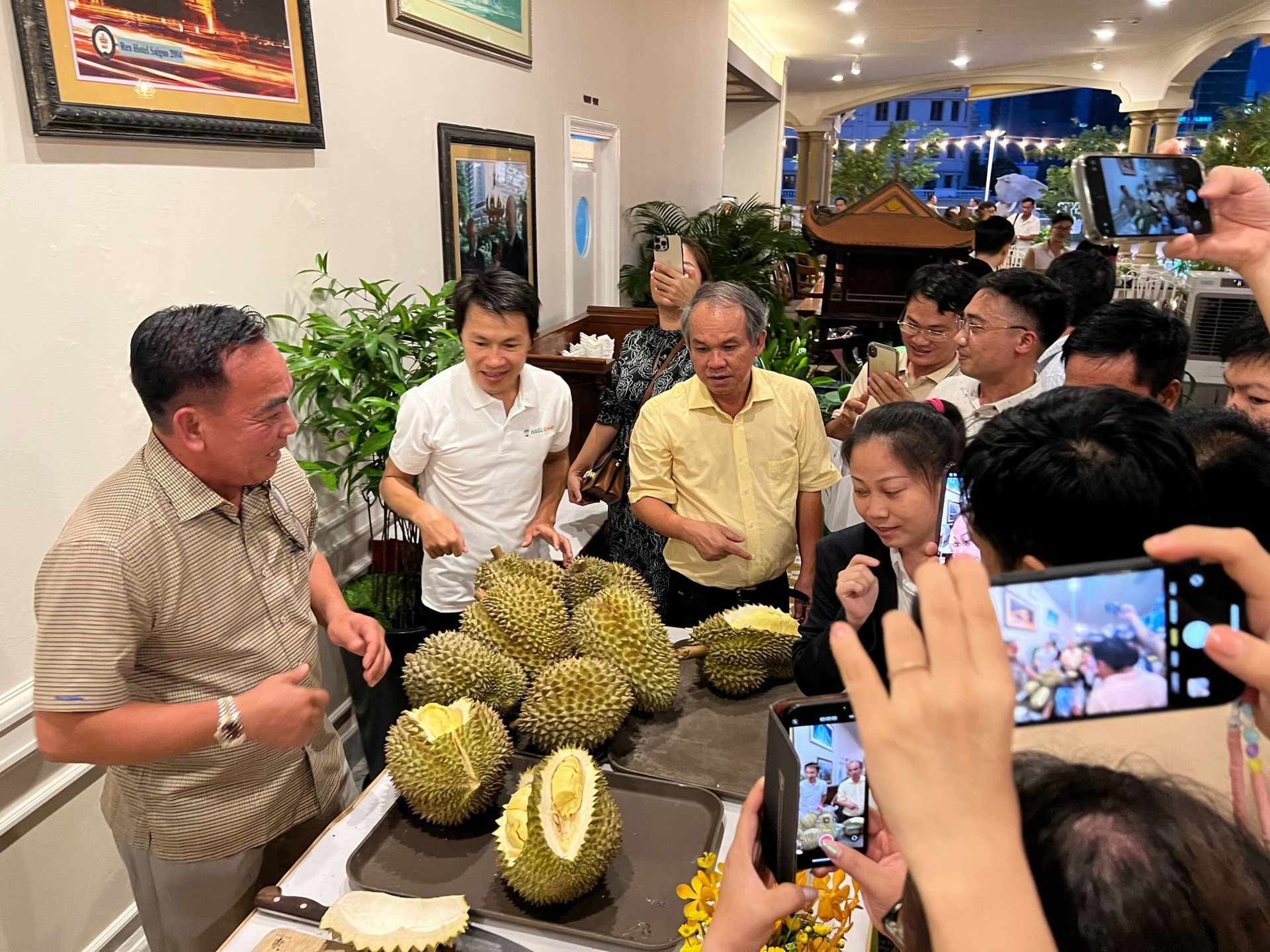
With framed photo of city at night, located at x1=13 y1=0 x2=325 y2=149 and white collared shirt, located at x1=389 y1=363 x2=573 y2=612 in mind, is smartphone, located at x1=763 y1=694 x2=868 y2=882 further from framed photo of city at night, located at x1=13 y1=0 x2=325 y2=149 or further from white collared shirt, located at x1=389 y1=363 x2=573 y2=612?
framed photo of city at night, located at x1=13 y1=0 x2=325 y2=149

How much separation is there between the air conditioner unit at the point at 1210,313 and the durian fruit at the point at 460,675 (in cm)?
530

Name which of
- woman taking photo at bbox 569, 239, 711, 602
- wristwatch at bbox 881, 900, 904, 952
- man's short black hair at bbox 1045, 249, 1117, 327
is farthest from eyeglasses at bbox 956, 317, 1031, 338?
wristwatch at bbox 881, 900, 904, 952

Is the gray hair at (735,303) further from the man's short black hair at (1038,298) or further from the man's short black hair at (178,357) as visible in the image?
the man's short black hair at (178,357)

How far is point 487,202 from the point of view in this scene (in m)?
4.34

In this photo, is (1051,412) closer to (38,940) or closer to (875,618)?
(875,618)

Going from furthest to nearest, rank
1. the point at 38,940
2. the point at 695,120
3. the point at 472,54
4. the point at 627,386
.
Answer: the point at 695,120
the point at 472,54
the point at 627,386
the point at 38,940

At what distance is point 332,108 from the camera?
10.2ft

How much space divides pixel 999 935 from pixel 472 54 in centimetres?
439

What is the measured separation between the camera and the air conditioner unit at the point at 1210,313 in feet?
17.5

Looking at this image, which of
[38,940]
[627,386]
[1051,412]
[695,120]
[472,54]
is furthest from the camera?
[695,120]

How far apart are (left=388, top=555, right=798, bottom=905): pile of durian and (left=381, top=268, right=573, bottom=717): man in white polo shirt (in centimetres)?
62

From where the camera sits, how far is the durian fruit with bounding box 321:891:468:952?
3.79 feet

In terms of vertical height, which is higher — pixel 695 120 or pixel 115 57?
pixel 695 120

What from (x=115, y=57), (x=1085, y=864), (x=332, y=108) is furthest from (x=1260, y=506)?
(x=332, y=108)
